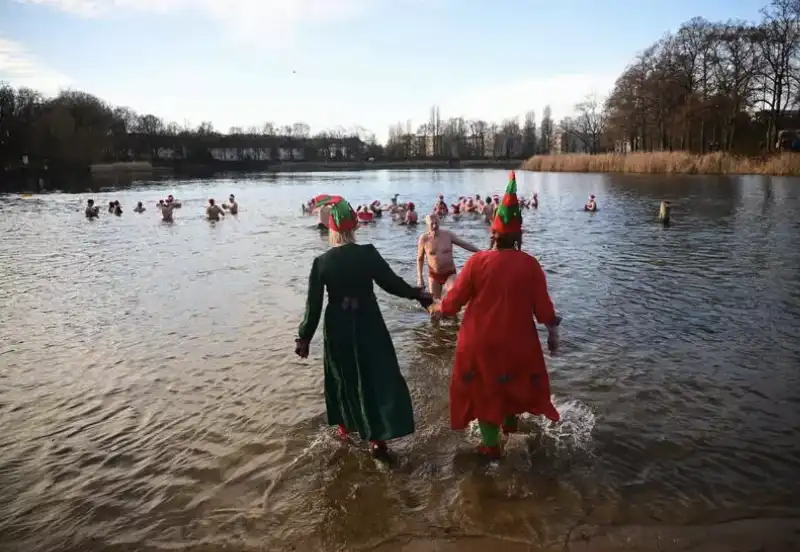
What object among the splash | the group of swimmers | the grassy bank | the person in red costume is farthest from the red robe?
the grassy bank

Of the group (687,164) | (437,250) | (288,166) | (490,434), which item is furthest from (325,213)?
(288,166)

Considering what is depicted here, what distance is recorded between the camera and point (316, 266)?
4422mm

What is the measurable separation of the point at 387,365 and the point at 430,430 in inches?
48.5

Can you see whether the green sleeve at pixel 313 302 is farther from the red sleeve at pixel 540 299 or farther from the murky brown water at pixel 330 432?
the red sleeve at pixel 540 299

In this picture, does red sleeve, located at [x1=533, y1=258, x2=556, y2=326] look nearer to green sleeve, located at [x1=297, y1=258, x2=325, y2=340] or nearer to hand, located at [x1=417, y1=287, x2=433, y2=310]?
hand, located at [x1=417, y1=287, x2=433, y2=310]

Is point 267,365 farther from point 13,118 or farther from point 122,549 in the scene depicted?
point 13,118

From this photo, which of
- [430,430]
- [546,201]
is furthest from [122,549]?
[546,201]

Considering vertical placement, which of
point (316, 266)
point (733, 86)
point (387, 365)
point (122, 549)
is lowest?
point (122, 549)

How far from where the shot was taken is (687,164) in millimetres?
45062

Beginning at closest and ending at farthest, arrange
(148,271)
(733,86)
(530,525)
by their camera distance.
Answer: (530,525) → (148,271) → (733,86)

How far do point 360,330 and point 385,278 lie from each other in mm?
470

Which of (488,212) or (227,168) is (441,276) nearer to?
(488,212)

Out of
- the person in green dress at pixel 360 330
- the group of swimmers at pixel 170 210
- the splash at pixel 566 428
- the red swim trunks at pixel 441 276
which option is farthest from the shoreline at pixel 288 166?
the person in green dress at pixel 360 330

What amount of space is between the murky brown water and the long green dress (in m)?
0.59
